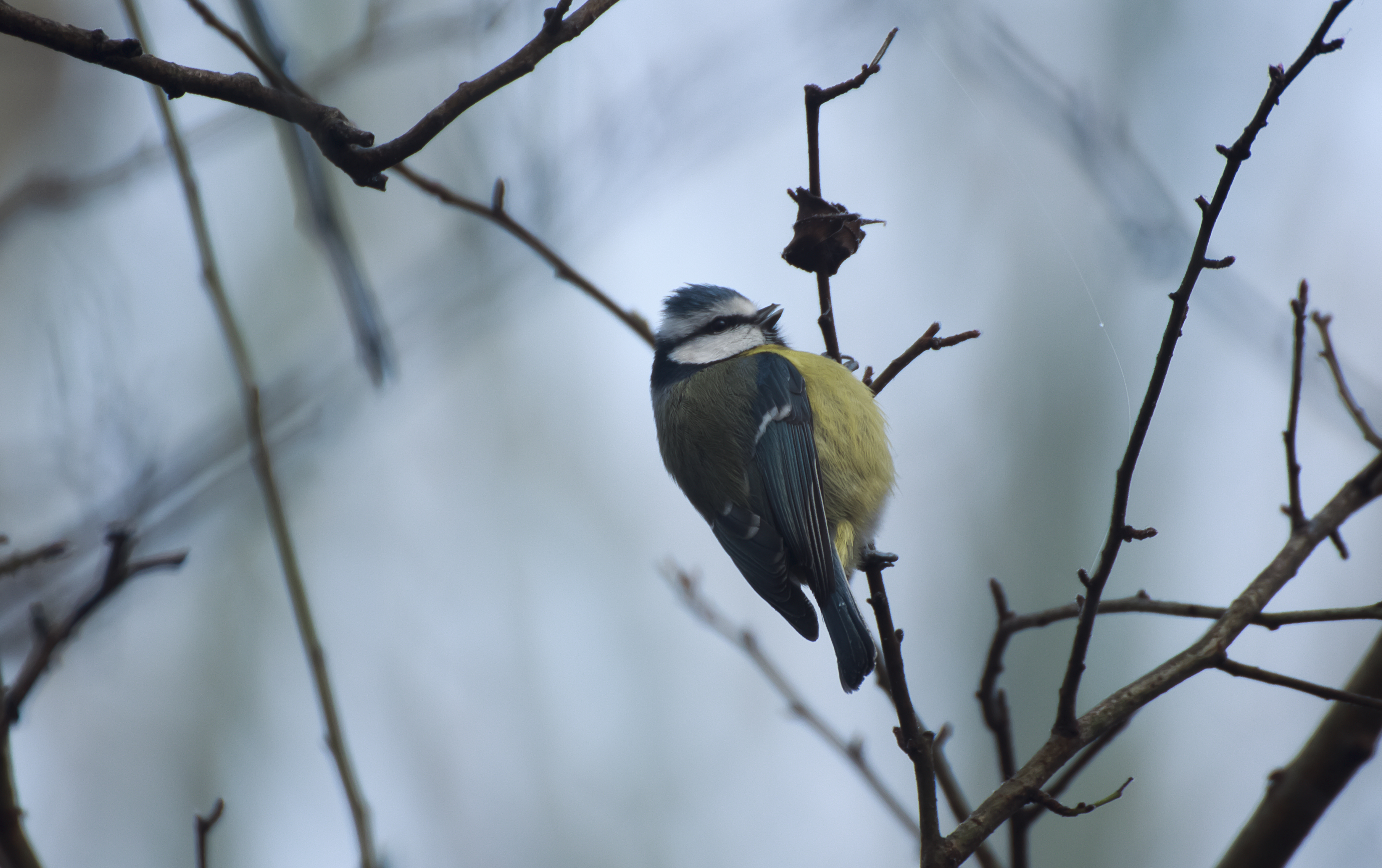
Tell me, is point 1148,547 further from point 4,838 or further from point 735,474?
point 4,838

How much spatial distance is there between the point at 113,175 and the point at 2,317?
6.14ft

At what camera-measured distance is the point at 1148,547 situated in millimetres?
→ 5512

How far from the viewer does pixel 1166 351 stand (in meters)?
1.34

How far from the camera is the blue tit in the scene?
2.41m

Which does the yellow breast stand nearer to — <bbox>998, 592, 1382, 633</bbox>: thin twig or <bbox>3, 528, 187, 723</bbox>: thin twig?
<bbox>998, 592, 1382, 633</bbox>: thin twig

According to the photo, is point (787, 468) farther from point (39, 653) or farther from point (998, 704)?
point (39, 653)

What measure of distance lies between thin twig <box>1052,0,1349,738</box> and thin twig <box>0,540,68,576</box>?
4.97 feet

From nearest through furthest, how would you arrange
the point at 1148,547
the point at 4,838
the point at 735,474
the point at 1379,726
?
the point at 4,838 → the point at 1379,726 → the point at 735,474 → the point at 1148,547

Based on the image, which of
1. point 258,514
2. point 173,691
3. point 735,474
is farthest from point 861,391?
point 173,691

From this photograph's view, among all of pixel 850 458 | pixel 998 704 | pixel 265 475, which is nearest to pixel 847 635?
pixel 998 704

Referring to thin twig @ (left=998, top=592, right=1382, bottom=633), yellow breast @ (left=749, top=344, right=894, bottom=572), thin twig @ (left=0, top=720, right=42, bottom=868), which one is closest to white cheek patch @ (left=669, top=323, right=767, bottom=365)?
yellow breast @ (left=749, top=344, right=894, bottom=572)

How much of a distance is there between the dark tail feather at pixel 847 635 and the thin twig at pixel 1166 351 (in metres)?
0.64

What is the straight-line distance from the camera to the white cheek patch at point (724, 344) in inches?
126

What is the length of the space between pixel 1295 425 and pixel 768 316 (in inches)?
67.7
